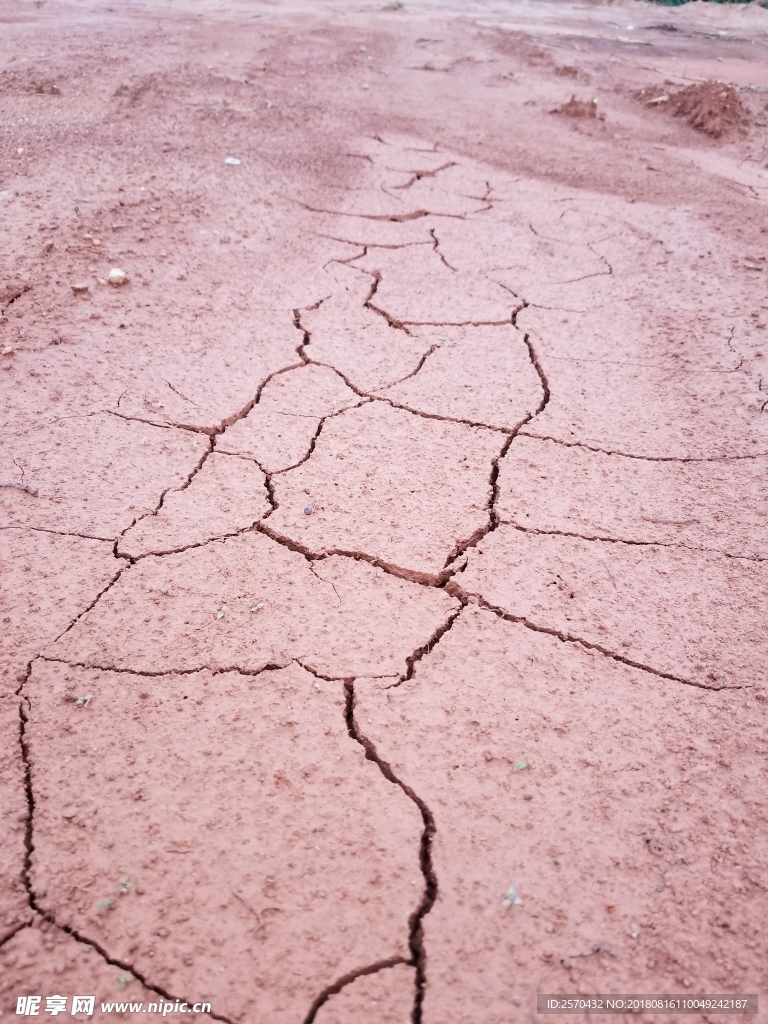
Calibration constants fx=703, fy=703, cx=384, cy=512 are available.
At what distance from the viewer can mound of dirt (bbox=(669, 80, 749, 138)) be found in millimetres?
5570

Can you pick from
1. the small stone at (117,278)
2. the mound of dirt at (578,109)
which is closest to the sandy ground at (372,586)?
the small stone at (117,278)

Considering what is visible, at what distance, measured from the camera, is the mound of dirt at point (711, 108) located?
5.57 metres

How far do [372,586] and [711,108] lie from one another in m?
5.74

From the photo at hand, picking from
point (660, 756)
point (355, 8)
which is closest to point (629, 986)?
point (660, 756)

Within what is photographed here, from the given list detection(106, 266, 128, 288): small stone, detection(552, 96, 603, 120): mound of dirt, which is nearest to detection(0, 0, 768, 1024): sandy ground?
detection(106, 266, 128, 288): small stone

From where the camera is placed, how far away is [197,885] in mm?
1332

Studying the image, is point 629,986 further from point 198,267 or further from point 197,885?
point 198,267

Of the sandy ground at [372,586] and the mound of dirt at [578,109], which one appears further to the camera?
the mound of dirt at [578,109]

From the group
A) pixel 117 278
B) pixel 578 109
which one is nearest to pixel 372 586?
pixel 117 278

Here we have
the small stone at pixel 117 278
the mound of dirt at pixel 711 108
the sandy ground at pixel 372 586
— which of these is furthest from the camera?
the mound of dirt at pixel 711 108

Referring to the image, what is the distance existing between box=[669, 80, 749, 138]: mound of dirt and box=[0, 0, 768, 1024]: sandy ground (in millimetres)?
1813

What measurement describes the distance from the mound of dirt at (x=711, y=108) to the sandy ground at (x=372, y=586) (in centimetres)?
181

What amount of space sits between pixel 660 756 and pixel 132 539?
1490mm

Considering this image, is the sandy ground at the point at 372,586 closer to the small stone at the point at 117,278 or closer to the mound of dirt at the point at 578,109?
the small stone at the point at 117,278
